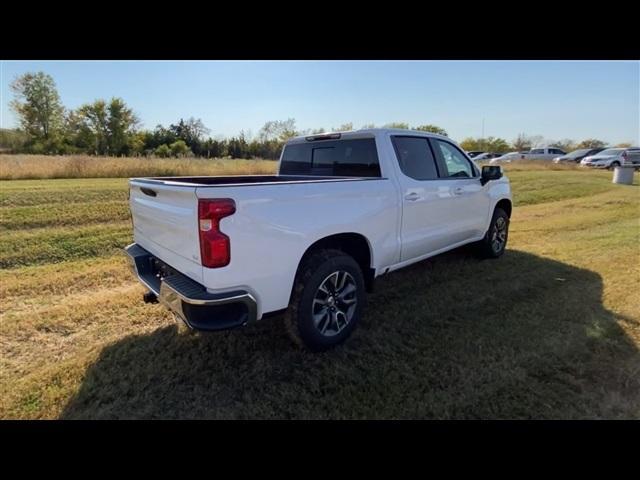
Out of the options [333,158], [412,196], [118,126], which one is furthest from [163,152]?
[412,196]

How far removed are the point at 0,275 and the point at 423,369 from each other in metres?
Answer: 5.57

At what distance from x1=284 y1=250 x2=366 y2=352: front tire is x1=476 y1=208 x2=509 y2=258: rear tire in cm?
305

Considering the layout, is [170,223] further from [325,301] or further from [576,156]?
[576,156]

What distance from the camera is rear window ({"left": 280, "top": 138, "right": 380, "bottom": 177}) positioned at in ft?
12.3

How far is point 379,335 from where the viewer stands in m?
3.34

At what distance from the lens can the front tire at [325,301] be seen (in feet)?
9.46

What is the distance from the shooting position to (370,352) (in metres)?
3.08

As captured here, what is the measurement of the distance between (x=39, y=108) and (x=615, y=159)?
57.0 meters

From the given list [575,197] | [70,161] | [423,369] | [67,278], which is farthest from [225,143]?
[423,369]

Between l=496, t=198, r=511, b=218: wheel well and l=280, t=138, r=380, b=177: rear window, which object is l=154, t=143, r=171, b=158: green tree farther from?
l=496, t=198, r=511, b=218: wheel well

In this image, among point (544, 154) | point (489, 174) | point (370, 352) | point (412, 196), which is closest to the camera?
point (370, 352)

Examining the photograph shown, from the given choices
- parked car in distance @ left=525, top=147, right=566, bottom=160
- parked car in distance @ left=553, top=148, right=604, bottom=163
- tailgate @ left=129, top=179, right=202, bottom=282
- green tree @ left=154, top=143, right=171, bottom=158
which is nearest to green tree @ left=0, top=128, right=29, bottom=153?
green tree @ left=154, top=143, right=171, bottom=158

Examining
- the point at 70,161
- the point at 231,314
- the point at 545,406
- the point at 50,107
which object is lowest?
the point at 545,406

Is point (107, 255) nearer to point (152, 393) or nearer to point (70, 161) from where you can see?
point (152, 393)
